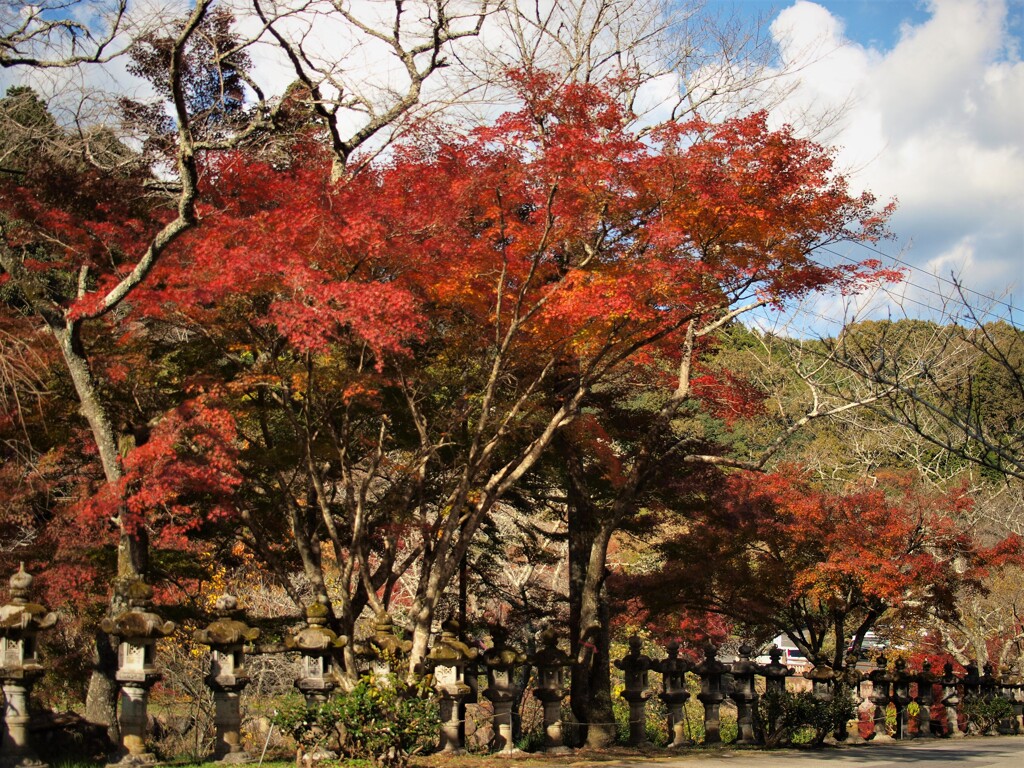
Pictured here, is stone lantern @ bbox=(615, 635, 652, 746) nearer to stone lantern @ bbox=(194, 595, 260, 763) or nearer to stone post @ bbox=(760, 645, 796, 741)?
stone post @ bbox=(760, 645, 796, 741)

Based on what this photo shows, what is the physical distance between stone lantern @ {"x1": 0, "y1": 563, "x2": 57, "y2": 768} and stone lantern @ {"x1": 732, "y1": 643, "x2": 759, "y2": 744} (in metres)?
10.9

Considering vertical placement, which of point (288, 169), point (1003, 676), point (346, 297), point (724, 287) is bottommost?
point (1003, 676)

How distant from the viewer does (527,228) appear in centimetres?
1230

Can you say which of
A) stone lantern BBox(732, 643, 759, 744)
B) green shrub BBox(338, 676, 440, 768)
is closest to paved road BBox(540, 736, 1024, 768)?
stone lantern BBox(732, 643, 759, 744)

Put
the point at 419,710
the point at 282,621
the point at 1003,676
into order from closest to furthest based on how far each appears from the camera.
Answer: the point at 419,710, the point at 282,621, the point at 1003,676

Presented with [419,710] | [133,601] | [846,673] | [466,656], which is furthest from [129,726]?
[846,673]

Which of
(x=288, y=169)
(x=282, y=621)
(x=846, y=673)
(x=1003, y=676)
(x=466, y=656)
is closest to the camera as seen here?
(x=466, y=656)

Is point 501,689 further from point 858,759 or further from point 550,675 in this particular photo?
point 858,759

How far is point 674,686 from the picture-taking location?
15883 mm

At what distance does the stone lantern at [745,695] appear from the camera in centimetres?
1627

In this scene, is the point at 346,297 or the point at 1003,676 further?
the point at 1003,676

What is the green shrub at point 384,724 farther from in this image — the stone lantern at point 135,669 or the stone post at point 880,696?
the stone post at point 880,696

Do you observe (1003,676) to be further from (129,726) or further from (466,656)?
(129,726)

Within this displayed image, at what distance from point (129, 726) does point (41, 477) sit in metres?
3.74
